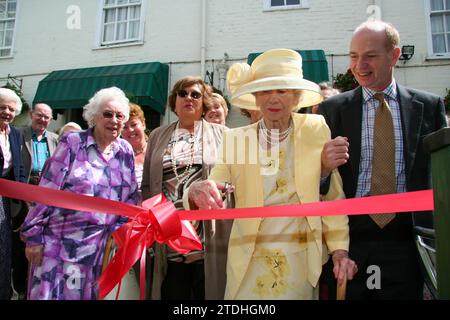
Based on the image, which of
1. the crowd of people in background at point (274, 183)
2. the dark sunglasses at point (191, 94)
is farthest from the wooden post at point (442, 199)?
the dark sunglasses at point (191, 94)

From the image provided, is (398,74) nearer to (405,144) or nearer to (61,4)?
(405,144)

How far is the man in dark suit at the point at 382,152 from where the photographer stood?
191 centimetres

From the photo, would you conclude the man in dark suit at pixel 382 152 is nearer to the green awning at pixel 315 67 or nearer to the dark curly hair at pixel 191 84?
the dark curly hair at pixel 191 84

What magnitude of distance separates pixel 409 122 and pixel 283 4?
25.4 ft

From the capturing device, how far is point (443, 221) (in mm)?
1123

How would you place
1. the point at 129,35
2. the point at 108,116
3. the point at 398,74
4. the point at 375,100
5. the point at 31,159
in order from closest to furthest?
the point at 375,100, the point at 108,116, the point at 31,159, the point at 398,74, the point at 129,35

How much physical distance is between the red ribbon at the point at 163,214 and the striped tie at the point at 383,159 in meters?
0.41

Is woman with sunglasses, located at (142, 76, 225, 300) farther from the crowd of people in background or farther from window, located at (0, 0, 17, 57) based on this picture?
window, located at (0, 0, 17, 57)

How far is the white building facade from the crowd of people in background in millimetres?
6100

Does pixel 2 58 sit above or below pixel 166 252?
above

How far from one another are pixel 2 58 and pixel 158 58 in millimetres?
4905

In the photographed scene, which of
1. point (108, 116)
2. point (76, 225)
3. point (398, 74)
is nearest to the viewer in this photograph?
point (76, 225)

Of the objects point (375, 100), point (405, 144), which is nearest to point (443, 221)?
point (405, 144)

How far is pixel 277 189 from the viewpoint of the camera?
1.90 meters
